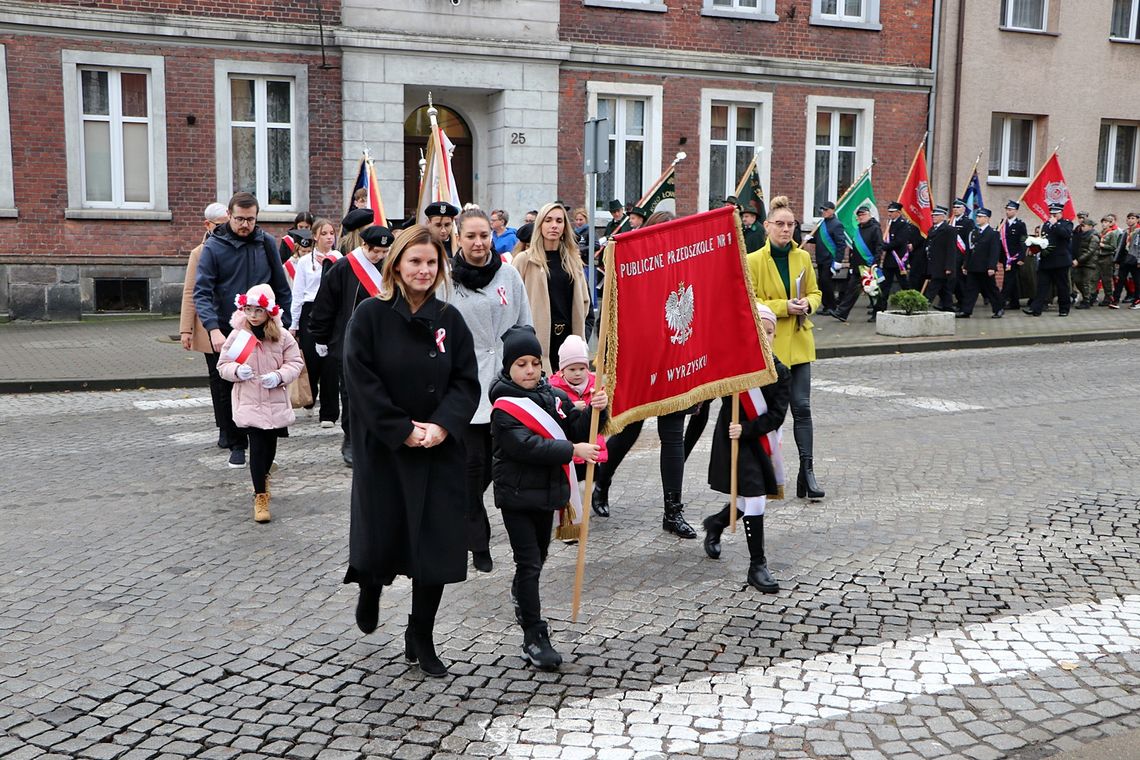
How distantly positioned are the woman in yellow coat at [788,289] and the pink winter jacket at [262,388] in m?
3.06

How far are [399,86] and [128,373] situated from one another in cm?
844

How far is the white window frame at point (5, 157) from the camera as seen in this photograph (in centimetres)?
1853

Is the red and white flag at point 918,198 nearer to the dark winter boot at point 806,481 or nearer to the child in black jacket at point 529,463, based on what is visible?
the dark winter boot at point 806,481

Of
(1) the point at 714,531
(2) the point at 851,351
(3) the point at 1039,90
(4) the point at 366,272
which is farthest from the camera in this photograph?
(3) the point at 1039,90

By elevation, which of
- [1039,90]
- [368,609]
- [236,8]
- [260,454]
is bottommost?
[368,609]

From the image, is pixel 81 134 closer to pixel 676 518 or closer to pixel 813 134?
pixel 813 134

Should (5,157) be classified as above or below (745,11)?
below

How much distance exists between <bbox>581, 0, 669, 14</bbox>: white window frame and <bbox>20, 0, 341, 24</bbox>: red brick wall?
4.73 metres

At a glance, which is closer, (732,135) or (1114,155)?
(732,135)

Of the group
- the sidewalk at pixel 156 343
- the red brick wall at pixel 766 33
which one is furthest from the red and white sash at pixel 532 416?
the red brick wall at pixel 766 33

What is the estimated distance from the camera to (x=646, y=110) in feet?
75.6

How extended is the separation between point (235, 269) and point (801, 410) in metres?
4.29

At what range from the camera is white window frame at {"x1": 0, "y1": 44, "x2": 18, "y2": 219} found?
18531mm

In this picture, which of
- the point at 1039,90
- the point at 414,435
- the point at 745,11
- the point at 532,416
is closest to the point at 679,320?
the point at 532,416
